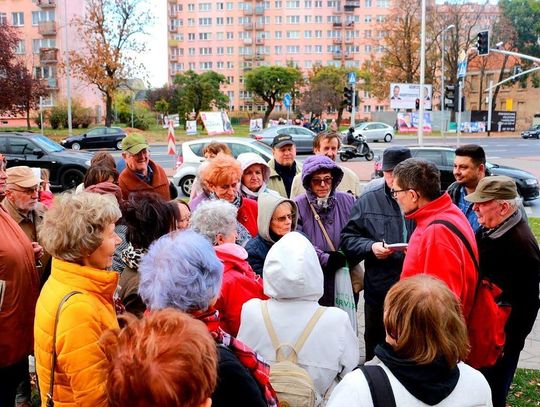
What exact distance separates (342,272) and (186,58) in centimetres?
10625

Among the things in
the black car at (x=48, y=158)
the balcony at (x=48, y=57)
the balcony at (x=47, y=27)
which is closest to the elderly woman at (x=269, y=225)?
the black car at (x=48, y=158)

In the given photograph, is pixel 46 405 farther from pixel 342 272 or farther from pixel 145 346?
pixel 342 272

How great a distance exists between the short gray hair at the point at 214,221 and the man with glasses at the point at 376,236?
112 centimetres

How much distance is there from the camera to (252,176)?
5168 millimetres

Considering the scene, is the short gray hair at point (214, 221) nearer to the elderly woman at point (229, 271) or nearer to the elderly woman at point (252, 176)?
the elderly woman at point (229, 271)

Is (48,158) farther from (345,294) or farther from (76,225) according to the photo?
(76,225)

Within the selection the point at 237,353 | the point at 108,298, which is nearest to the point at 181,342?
the point at 237,353

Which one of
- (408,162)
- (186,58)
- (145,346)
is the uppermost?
(186,58)

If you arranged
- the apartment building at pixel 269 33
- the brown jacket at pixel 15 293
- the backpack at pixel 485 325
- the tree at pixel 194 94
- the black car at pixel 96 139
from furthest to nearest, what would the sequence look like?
the apartment building at pixel 269 33
the tree at pixel 194 94
the black car at pixel 96 139
the backpack at pixel 485 325
the brown jacket at pixel 15 293

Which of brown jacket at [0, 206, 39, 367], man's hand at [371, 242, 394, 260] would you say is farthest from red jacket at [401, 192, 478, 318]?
brown jacket at [0, 206, 39, 367]

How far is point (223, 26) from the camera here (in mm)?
102500

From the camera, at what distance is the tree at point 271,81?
6919 cm

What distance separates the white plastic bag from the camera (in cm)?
406

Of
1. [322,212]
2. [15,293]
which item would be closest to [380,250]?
[322,212]
